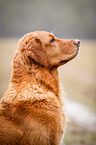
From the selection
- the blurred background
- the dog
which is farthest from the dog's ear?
the blurred background

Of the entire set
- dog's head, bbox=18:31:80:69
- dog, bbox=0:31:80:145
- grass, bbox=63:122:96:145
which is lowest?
grass, bbox=63:122:96:145

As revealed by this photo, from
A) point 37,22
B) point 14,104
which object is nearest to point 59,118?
point 14,104

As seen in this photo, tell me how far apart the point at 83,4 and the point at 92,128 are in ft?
9.97

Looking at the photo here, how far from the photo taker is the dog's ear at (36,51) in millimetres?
2059

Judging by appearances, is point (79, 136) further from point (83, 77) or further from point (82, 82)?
point (83, 77)

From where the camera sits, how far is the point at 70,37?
13.0ft

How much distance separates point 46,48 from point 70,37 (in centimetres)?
190

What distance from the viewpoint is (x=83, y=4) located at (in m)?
3.78

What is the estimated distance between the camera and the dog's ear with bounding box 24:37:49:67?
6.75 feet

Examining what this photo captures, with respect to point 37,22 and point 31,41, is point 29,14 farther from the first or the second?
point 31,41

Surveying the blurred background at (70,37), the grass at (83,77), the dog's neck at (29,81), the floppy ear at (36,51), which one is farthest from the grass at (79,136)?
the floppy ear at (36,51)

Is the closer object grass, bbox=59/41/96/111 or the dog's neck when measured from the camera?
the dog's neck

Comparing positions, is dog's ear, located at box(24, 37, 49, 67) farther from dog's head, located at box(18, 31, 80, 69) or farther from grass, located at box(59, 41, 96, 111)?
grass, located at box(59, 41, 96, 111)

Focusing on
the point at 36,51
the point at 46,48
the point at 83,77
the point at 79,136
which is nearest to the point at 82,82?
the point at 83,77
